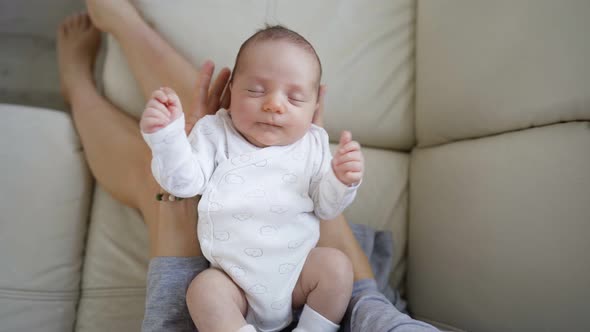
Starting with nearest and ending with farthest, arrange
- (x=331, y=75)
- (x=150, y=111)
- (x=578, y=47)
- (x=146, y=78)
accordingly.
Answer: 1. (x=150, y=111)
2. (x=578, y=47)
3. (x=146, y=78)
4. (x=331, y=75)

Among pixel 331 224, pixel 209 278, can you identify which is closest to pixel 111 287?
pixel 209 278

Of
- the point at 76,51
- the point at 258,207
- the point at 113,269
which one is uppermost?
the point at 76,51

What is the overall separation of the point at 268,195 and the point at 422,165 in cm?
65

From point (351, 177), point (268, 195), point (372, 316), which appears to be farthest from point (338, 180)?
point (372, 316)

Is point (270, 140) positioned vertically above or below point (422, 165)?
above

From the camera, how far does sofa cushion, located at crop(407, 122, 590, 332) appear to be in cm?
87

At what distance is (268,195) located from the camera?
2.69 ft

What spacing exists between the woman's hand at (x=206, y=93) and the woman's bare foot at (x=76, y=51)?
0.53m

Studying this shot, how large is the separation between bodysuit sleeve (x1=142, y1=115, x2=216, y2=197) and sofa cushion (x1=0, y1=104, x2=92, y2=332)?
0.51 meters

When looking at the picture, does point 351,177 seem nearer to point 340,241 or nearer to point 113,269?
point 340,241

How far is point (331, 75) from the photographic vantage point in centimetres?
128

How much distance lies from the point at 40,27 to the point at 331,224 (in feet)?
4.49

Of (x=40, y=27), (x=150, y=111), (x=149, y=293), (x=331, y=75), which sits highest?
(x=40, y=27)

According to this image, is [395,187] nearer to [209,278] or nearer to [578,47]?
[578,47]
